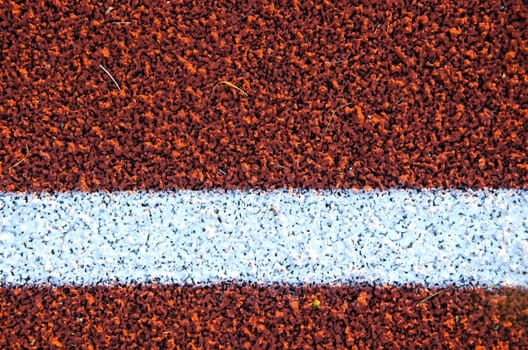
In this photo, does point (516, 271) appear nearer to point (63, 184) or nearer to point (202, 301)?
point (202, 301)

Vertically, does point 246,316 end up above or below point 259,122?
below

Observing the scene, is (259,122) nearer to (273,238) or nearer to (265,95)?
(265,95)

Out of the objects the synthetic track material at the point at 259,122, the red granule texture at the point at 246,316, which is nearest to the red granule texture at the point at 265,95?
the synthetic track material at the point at 259,122

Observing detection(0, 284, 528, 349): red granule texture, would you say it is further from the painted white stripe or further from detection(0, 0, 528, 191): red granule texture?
detection(0, 0, 528, 191): red granule texture

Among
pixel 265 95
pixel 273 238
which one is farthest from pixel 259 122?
pixel 273 238

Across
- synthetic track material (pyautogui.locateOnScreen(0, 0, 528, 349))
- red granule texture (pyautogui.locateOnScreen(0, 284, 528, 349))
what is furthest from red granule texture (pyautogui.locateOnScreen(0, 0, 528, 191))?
red granule texture (pyautogui.locateOnScreen(0, 284, 528, 349))

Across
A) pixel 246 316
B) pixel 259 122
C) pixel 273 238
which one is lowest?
pixel 246 316
